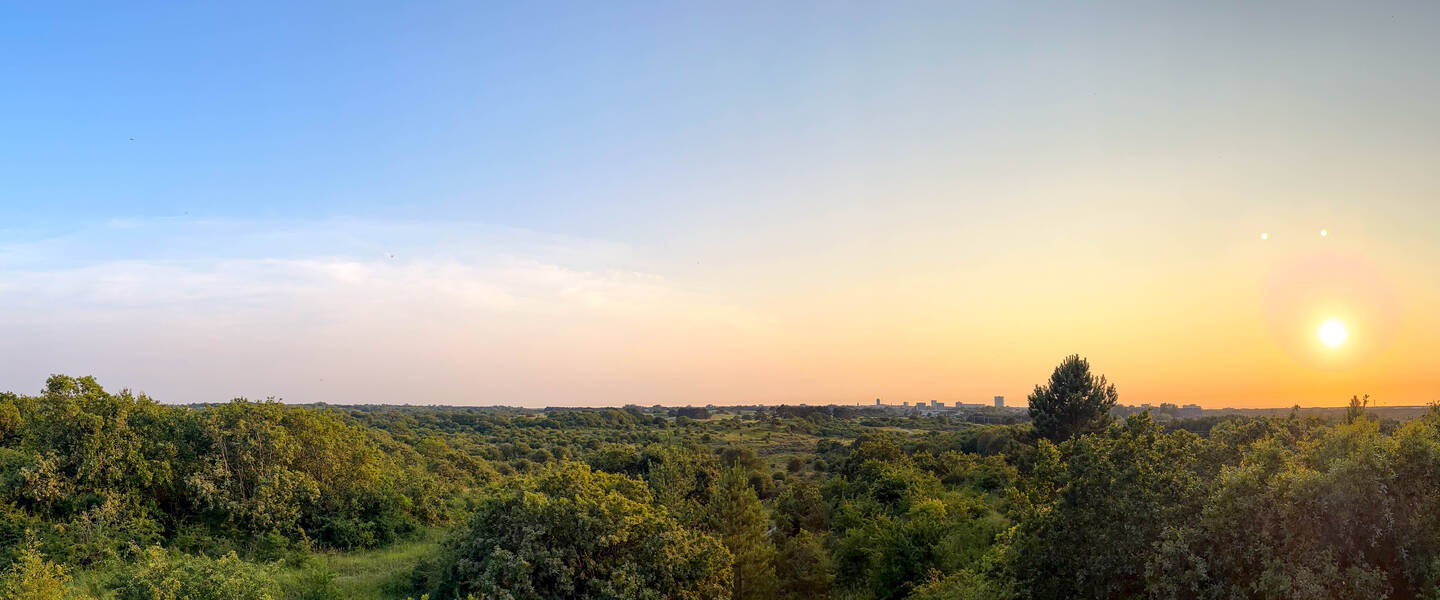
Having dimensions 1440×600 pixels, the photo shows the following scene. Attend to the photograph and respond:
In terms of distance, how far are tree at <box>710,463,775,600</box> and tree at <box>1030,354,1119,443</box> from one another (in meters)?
26.5

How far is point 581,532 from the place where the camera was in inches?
676

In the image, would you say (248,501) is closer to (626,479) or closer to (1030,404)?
(626,479)

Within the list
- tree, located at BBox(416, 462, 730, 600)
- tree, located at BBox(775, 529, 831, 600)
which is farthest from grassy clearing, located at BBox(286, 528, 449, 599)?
tree, located at BBox(775, 529, 831, 600)

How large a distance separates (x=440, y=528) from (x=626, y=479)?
16920 millimetres

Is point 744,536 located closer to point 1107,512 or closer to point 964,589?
point 964,589

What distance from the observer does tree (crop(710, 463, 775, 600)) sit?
22.7 metres

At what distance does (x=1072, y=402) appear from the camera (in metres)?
42.5

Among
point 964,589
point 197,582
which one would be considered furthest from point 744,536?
point 197,582

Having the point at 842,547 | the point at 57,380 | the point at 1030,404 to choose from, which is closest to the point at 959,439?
the point at 1030,404

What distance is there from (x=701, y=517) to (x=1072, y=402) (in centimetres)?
2874

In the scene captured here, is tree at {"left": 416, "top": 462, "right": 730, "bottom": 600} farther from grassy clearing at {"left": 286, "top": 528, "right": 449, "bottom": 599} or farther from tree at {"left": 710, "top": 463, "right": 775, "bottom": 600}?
grassy clearing at {"left": 286, "top": 528, "right": 449, "bottom": 599}

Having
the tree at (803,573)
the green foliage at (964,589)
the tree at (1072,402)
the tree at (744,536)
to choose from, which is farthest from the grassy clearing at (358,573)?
the tree at (1072,402)

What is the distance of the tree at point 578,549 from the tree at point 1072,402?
3191 centimetres

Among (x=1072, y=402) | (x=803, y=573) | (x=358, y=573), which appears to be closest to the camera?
(x=803, y=573)
